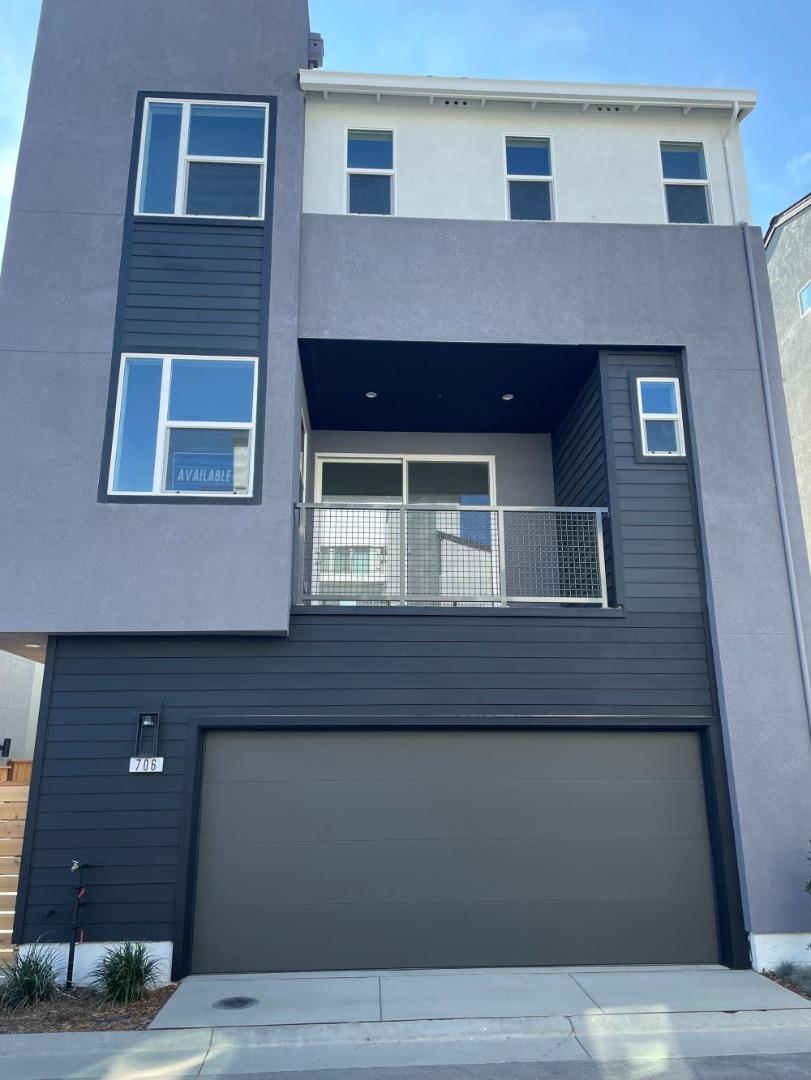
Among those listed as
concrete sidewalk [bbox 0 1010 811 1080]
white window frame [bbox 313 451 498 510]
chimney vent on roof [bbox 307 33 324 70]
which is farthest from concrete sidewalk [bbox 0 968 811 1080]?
chimney vent on roof [bbox 307 33 324 70]

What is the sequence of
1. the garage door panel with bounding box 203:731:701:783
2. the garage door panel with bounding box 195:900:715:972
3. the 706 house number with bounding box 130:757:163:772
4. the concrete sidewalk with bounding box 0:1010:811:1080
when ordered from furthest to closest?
the garage door panel with bounding box 203:731:701:783
the 706 house number with bounding box 130:757:163:772
the garage door panel with bounding box 195:900:715:972
the concrete sidewalk with bounding box 0:1010:811:1080

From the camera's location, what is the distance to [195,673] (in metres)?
6.92

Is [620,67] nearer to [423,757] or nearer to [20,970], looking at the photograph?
[423,757]

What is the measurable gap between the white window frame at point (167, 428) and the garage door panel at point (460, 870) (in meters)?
3.12

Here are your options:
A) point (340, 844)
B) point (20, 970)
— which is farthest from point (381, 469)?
point (20, 970)

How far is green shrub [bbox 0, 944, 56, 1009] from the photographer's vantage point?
5703 millimetres

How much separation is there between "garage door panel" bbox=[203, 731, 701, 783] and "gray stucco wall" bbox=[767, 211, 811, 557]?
709cm

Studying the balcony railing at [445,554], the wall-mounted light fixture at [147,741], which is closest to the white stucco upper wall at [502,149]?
the balcony railing at [445,554]

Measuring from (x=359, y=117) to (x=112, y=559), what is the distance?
551cm

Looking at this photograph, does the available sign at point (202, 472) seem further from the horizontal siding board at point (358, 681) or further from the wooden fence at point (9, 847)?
the wooden fence at point (9, 847)

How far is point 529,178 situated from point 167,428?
479 cm

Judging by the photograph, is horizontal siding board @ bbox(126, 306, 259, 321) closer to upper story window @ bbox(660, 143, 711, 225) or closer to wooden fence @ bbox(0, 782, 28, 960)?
wooden fence @ bbox(0, 782, 28, 960)

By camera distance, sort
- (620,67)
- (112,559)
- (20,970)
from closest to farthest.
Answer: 1. (20,970)
2. (112,559)
3. (620,67)

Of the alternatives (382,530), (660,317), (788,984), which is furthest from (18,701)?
(788,984)
